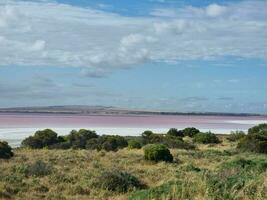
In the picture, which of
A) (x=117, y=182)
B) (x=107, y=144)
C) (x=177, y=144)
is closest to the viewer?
(x=117, y=182)

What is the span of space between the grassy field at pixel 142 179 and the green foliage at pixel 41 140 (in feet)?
38.7

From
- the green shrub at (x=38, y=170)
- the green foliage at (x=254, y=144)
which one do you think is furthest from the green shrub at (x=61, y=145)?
the green shrub at (x=38, y=170)

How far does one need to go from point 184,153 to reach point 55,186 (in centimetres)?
1542

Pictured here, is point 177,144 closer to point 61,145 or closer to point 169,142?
point 169,142

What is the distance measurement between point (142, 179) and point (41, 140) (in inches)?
920

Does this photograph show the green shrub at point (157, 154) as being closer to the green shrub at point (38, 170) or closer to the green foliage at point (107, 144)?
the green shrub at point (38, 170)

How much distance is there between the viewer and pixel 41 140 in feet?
137

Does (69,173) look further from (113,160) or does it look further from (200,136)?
(200,136)

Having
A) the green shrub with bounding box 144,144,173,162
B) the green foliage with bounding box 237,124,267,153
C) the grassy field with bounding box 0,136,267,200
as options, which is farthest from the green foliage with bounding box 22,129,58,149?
the green shrub with bounding box 144,144,173,162

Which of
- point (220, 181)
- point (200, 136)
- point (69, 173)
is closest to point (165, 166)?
point (69, 173)

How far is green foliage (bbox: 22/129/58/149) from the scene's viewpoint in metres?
40.4

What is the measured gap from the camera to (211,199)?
377 inches

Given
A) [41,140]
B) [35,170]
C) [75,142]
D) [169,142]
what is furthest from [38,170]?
[41,140]

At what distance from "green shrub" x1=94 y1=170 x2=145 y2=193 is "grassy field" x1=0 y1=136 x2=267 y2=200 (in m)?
0.21
